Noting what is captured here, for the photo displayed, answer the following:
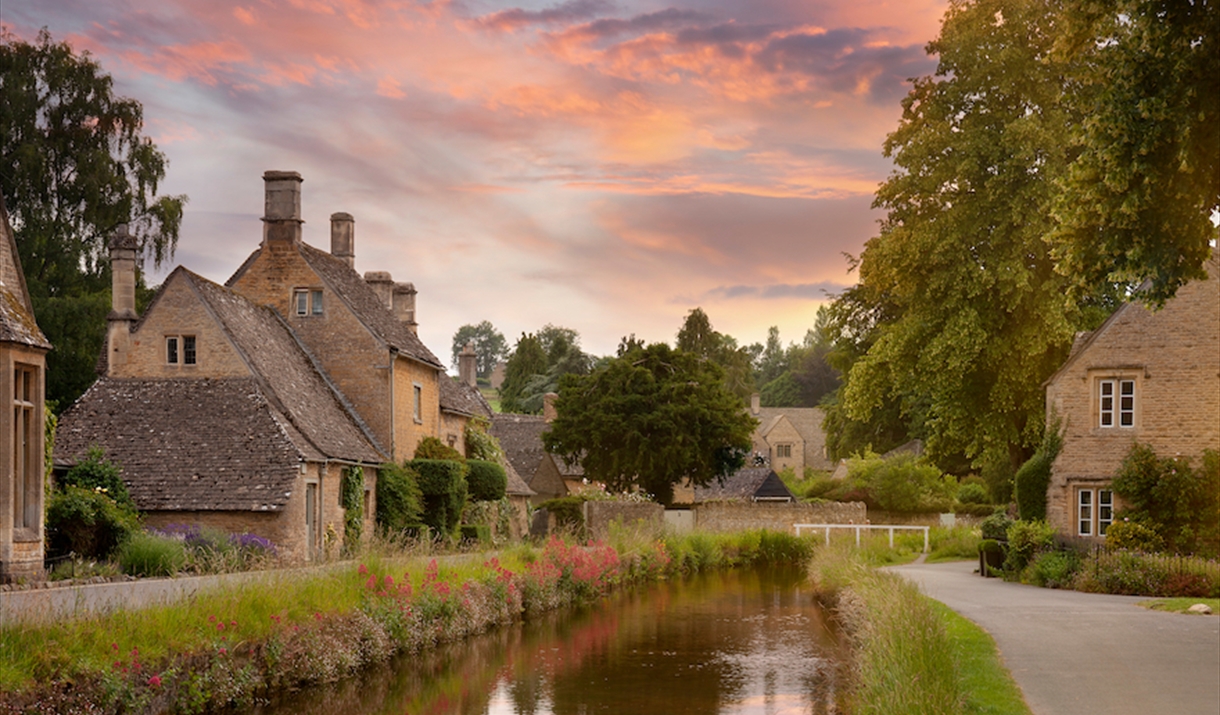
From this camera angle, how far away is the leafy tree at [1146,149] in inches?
553

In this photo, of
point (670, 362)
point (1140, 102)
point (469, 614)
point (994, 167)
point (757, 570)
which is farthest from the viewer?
point (670, 362)

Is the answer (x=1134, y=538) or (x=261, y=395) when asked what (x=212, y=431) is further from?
(x=1134, y=538)

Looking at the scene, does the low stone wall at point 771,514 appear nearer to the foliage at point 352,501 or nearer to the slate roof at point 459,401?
the slate roof at point 459,401

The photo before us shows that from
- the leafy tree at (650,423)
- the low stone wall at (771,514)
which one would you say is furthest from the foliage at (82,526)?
the low stone wall at (771,514)

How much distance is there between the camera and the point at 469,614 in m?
23.2

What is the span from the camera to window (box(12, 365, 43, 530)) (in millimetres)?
21250

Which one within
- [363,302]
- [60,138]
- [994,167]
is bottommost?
[363,302]

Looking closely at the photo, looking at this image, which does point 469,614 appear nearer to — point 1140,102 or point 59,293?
point 1140,102

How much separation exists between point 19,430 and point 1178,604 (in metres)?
21.6

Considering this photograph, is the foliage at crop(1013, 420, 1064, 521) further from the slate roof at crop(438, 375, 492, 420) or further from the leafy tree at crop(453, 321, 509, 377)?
the leafy tree at crop(453, 321, 509, 377)

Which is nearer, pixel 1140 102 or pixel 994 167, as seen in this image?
pixel 1140 102

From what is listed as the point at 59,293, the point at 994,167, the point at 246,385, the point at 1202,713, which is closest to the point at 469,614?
the point at 246,385

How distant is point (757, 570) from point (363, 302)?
55.7ft

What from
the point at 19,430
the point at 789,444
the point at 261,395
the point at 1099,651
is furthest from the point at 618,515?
the point at 789,444
